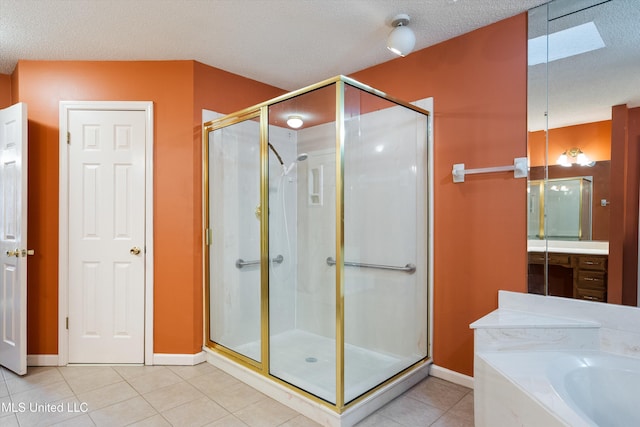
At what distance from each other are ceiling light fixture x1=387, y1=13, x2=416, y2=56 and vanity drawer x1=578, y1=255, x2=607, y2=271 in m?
1.70

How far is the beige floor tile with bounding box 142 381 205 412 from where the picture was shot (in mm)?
2271

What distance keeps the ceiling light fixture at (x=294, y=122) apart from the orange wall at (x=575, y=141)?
1.56 meters

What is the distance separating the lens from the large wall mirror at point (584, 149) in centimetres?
193

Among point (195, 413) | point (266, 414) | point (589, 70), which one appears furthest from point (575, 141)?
point (195, 413)

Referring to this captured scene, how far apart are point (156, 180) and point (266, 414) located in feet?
6.49

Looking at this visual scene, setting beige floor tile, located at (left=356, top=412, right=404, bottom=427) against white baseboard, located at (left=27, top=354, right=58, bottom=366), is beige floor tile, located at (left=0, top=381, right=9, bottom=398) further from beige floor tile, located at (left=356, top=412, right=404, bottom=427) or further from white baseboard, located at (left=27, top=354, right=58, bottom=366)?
beige floor tile, located at (left=356, top=412, right=404, bottom=427)

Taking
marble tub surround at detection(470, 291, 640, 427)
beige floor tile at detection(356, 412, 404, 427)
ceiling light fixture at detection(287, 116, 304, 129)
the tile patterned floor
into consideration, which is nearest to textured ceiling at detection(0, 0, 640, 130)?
ceiling light fixture at detection(287, 116, 304, 129)

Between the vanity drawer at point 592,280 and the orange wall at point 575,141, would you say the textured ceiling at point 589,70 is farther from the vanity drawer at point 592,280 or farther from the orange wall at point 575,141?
the vanity drawer at point 592,280

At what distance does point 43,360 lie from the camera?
9.30 feet

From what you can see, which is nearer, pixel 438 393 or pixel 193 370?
pixel 438 393

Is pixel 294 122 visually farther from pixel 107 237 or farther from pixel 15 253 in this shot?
pixel 15 253

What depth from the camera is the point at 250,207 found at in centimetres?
287

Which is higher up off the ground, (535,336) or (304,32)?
(304,32)

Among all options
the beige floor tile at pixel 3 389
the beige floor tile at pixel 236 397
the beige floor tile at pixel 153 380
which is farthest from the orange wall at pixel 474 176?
the beige floor tile at pixel 3 389
